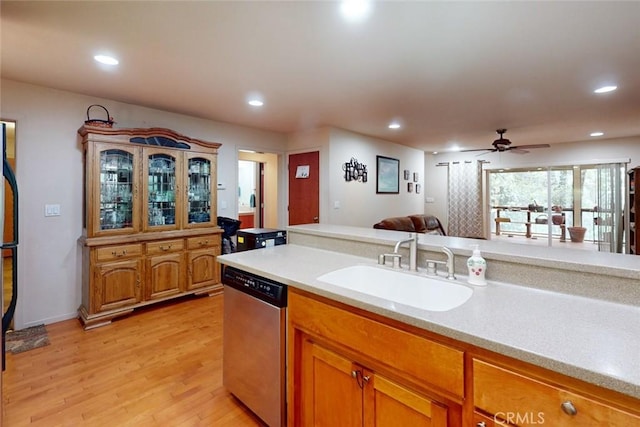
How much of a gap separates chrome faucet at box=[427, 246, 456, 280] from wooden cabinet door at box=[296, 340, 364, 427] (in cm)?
61

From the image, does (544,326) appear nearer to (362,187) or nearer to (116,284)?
(116,284)

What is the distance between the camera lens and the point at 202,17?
5.94ft

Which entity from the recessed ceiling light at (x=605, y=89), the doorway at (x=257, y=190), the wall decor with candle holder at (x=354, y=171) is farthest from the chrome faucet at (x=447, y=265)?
the doorway at (x=257, y=190)

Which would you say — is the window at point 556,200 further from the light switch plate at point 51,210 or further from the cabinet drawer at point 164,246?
the light switch plate at point 51,210

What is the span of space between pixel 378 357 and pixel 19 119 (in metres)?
3.76

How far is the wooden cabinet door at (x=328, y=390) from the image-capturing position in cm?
128

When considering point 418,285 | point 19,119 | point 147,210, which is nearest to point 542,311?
point 418,285

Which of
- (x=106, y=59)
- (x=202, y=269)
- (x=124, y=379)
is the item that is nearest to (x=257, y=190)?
(x=202, y=269)

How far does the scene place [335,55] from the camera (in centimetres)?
229

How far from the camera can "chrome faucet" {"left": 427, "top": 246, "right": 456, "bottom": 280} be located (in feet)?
4.81

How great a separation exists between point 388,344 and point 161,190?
10.8 feet

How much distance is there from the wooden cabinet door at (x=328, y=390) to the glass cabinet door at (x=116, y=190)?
8.89 ft

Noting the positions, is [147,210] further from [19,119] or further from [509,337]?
[509,337]

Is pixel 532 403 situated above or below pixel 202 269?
above
